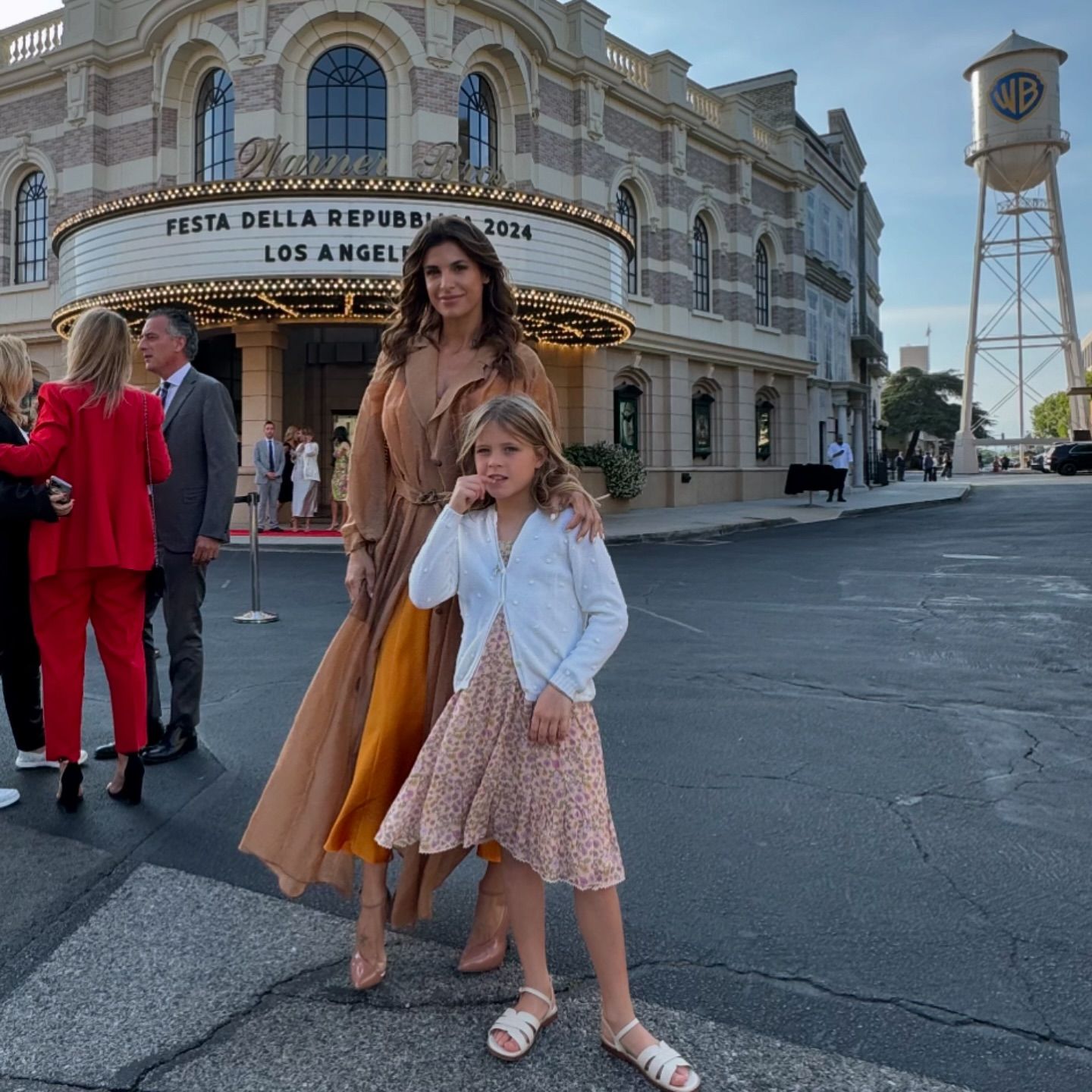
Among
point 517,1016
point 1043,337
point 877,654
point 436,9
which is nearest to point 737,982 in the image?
point 517,1016

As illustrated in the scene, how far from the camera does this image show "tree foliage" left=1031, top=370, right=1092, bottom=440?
121062 mm

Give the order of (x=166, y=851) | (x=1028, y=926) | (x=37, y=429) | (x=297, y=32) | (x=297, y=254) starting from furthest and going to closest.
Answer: (x=297, y=32) < (x=297, y=254) < (x=37, y=429) < (x=166, y=851) < (x=1028, y=926)

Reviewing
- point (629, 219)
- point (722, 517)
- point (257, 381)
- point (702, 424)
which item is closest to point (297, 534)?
point (257, 381)

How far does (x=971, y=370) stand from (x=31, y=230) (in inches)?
2165

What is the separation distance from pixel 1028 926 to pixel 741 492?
2516 cm

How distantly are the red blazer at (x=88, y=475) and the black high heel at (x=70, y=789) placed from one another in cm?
78

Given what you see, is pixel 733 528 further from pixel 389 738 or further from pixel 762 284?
pixel 389 738

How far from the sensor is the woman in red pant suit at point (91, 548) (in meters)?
3.79

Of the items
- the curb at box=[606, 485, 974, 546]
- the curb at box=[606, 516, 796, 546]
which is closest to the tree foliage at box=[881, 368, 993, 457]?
the curb at box=[606, 485, 974, 546]

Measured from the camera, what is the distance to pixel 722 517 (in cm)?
2064

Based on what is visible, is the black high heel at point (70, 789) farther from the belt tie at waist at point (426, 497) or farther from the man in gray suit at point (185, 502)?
the belt tie at waist at point (426, 497)

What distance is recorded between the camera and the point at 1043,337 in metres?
61.1

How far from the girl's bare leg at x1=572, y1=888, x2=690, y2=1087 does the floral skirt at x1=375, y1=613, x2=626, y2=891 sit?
53 millimetres

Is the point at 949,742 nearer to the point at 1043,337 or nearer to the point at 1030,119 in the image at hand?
the point at 1030,119
